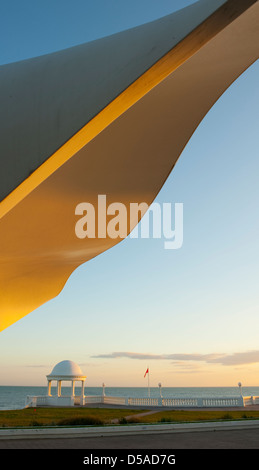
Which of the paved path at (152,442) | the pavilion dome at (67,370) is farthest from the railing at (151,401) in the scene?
the paved path at (152,442)

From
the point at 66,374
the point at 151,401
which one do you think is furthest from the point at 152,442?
the point at 66,374

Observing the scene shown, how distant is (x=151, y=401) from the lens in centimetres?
2278

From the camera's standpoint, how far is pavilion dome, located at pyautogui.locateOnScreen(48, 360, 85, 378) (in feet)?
86.7

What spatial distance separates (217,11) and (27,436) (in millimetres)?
10921

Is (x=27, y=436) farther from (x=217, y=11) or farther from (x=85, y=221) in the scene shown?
(x=217, y=11)

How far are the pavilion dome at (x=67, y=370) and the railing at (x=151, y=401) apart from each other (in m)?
1.80

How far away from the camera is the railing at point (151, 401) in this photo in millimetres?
21719

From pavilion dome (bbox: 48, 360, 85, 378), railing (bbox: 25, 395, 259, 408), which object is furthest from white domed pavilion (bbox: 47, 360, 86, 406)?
railing (bbox: 25, 395, 259, 408)

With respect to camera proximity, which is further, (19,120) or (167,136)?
(167,136)

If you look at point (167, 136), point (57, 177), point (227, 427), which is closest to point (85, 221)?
point (57, 177)

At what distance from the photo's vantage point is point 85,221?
8156 millimetres

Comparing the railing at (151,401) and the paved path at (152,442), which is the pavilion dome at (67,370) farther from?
the paved path at (152,442)

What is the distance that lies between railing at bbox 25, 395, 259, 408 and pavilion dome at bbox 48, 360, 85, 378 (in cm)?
180

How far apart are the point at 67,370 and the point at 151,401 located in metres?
6.59
